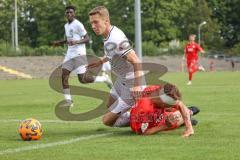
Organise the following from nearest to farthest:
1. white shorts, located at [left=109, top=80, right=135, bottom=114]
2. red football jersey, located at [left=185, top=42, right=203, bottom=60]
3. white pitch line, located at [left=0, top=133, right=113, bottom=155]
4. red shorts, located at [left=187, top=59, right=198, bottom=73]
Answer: white pitch line, located at [left=0, top=133, right=113, bottom=155] → white shorts, located at [left=109, top=80, right=135, bottom=114] → red shorts, located at [left=187, top=59, right=198, bottom=73] → red football jersey, located at [left=185, top=42, right=203, bottom=60]

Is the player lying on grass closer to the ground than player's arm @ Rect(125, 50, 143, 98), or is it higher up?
closer to the ground

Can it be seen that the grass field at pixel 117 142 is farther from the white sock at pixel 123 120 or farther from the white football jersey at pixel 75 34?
the white football jersey at pixel 75 34

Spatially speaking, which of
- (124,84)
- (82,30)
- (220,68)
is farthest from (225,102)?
(220,68)

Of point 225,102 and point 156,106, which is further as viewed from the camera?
point 225,102

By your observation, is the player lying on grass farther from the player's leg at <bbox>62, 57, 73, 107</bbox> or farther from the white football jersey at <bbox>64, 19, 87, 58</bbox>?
the white football jersey at <bbox>64, 19, 87, 58</bbox>

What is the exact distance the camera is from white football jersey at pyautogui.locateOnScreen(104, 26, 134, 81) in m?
9.35

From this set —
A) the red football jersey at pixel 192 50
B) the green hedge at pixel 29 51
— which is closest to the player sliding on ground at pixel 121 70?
the red football jersey at pixel 192 50

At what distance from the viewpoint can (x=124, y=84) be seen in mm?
9812

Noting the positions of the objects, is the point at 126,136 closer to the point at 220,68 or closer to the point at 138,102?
the point at 138,102

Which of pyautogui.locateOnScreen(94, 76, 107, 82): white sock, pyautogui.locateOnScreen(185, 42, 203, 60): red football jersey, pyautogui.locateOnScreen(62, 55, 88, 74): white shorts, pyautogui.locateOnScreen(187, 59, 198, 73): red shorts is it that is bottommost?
pyautogui.locateOnScreen(187, 59, 198, 73): red shorts

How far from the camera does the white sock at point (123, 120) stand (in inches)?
386

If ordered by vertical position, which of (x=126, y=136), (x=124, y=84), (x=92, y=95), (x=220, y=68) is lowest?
(x=220, y=68)

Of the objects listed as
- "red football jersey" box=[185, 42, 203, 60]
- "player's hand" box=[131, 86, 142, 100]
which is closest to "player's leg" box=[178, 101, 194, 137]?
"player's hand" box=[131, 86, 142, 100]

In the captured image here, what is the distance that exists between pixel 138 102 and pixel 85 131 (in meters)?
1.21
